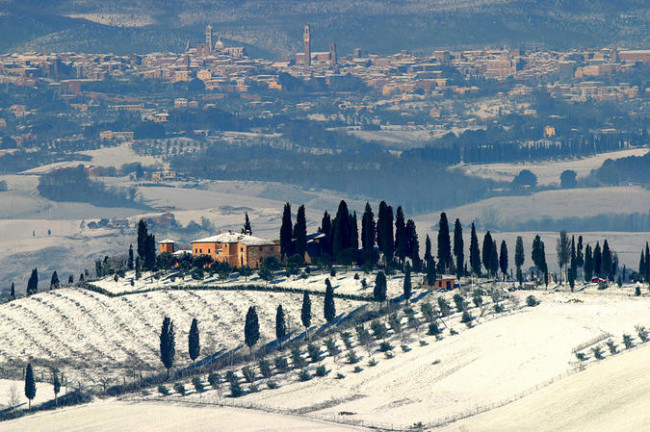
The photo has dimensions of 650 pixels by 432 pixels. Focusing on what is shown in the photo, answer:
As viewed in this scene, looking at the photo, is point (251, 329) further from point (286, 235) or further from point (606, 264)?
point (606, 264)

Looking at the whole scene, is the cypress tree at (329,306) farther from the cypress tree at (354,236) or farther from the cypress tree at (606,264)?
the cypress tree at (606,264)

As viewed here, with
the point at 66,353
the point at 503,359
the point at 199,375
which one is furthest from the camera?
the point at 66,353

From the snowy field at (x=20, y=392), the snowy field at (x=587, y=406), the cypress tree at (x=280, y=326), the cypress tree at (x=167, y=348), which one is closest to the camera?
the snowy field at (x=587, y=406)

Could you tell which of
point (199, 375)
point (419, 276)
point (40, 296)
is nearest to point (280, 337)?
point (199, 375)

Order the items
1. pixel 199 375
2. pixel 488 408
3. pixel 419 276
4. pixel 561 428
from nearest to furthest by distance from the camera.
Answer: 1. pixel 561 428
2. pixel 488 408
3. pixel 199 375
4. pixel 419 276

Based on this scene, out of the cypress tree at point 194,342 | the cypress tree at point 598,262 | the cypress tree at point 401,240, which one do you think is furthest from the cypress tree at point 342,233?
the cypress tree at point 194,342

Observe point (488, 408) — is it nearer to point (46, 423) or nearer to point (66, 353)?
point (46, 423)

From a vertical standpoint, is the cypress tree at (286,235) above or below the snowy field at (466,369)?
above
